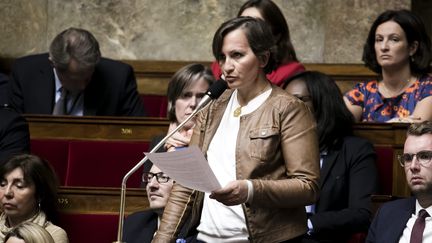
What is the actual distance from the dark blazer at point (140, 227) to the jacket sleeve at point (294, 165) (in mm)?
655

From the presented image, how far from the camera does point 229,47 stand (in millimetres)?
2494

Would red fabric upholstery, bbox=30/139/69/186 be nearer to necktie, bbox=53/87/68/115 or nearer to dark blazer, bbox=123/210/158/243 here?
necktie, bbox=53/87/68/115

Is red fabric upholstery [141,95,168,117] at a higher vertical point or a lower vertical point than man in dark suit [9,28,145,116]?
lower

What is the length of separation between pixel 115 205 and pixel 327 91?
2.26 ft

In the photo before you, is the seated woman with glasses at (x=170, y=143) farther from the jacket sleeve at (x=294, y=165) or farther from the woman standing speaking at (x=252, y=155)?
the jacket sleeve at (x=294, y=165)

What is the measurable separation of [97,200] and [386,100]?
107 cm

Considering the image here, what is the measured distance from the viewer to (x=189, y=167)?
227cm

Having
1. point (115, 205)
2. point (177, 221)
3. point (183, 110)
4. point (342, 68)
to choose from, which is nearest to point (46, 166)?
point (115, 205)

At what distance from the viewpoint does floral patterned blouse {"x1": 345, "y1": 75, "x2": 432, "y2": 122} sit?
11.9 feet

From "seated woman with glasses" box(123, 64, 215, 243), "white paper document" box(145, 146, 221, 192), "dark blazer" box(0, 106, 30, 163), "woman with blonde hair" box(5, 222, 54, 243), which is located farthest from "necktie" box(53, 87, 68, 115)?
"white paper document" box(145, 146, 221, 192)

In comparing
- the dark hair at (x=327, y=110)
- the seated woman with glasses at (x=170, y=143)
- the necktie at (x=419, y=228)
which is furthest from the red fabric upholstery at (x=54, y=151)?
the necktie at (x=419, y=228)

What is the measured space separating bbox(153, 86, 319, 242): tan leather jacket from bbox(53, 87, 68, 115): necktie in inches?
60.6


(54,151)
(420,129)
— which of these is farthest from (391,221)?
(54,151)

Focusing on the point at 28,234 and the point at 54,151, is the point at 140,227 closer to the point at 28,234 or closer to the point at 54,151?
the point at 28,234
